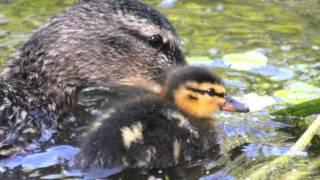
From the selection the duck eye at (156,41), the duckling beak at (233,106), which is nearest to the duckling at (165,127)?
the duckling beak at (233,106)

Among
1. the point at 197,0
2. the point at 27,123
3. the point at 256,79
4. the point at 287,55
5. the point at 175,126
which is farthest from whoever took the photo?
the point at 197,0

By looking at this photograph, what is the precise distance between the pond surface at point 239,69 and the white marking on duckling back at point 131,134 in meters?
0.17

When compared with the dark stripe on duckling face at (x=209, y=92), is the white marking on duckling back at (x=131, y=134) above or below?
below

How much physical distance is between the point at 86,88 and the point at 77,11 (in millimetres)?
475

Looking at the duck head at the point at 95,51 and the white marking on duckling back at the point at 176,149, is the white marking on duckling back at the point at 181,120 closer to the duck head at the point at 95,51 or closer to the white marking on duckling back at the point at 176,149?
the white marking on duckling back at the point at 176,149

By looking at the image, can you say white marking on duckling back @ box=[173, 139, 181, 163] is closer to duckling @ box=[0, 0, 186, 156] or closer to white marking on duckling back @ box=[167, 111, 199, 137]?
white marking on duckling back @ box=[167, 111, 199, 137]

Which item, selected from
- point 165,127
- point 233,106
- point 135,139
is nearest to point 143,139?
point 135,139

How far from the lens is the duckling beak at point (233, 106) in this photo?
512 cm

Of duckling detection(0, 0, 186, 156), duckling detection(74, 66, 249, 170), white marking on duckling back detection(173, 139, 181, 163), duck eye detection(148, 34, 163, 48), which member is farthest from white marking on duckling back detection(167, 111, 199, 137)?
duck eye detection(148, 34, 163, 48)

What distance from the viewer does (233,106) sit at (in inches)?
203

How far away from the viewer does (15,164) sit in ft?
16.0

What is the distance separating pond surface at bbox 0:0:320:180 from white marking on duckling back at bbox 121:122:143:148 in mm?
169

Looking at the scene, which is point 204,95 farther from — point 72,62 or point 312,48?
point 312,48

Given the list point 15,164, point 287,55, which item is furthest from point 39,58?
point 287,55
